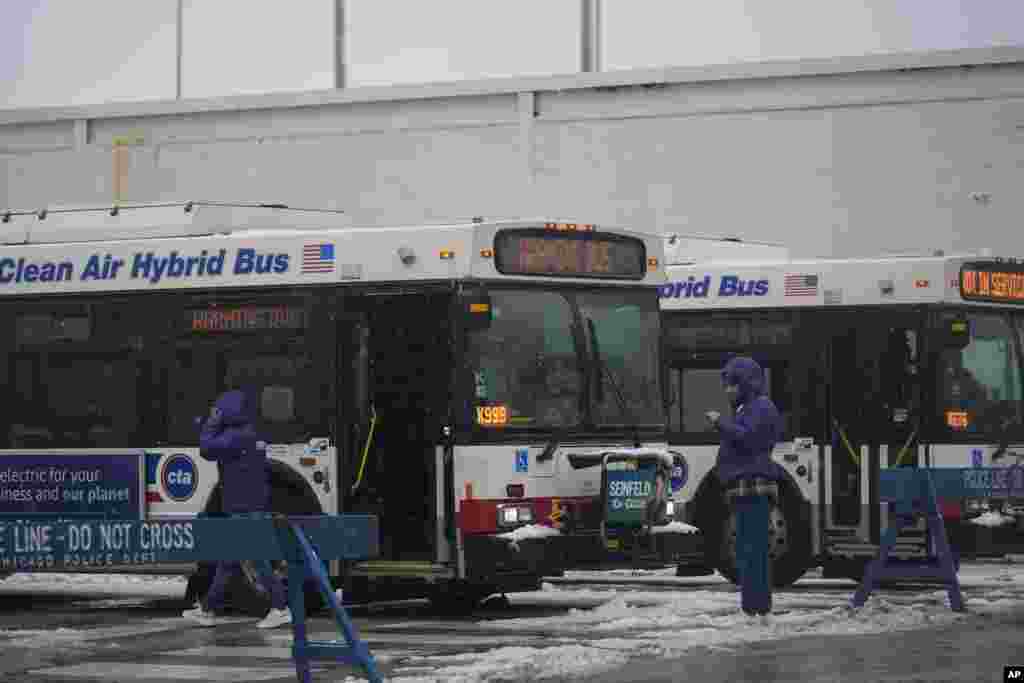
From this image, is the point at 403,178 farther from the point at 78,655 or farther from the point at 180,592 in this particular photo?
the point at 78,655

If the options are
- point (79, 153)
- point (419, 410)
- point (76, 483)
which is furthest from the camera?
point (79, 153)

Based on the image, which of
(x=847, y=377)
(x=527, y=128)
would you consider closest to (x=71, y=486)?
(x=847, y=377)

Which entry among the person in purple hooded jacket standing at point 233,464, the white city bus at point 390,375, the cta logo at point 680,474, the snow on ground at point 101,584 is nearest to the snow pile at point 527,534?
the white city bus at point 390,375

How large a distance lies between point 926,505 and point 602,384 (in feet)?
9.12

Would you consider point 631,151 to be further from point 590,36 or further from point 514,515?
point 514,515

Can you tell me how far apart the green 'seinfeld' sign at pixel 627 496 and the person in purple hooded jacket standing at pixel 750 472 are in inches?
72.4

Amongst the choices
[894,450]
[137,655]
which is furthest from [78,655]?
[894,450]

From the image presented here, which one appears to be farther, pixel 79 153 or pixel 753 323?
pixel 79 153

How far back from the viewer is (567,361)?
18750mm

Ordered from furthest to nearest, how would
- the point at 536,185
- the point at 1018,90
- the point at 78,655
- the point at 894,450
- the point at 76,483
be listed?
the point at 536,185 → the point at 1018,90 → the point at 894,450 → the point at 76,483 → the point at 78,655

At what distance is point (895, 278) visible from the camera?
71.2 ft

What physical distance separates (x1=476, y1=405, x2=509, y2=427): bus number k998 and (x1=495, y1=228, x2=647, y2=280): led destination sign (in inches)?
40.5

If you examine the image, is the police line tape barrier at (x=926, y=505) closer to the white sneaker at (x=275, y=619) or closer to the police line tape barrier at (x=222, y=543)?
the white sneaker at (x=275, y=619)

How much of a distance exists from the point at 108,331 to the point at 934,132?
1674cm
